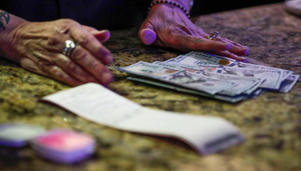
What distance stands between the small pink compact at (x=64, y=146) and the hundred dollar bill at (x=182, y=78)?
0.43 meters

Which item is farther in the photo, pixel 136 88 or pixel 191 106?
pixel 136 88

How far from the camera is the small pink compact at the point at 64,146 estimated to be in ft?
2.45

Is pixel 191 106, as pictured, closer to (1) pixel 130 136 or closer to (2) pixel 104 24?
(1) pixel 130 136

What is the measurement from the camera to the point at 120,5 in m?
2.03

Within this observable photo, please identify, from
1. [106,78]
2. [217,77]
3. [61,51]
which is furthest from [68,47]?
[217,77]

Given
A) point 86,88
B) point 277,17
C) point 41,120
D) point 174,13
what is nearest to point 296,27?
point 277,17

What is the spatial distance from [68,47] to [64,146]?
52cm

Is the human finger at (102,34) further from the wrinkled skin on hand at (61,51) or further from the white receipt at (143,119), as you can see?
the white receipt at (143,119)

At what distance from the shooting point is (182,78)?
3.89 ft

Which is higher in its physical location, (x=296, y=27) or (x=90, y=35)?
(x=90, y=35)

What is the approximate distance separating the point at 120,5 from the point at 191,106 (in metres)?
1.13

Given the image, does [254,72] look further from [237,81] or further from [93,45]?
[93,45]

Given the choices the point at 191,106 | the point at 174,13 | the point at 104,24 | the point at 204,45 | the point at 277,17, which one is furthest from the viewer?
the point at 277,17

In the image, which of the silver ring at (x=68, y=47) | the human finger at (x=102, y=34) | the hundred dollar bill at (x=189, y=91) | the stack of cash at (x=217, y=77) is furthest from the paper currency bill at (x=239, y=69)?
the silver ring at (x=68, y=47)
